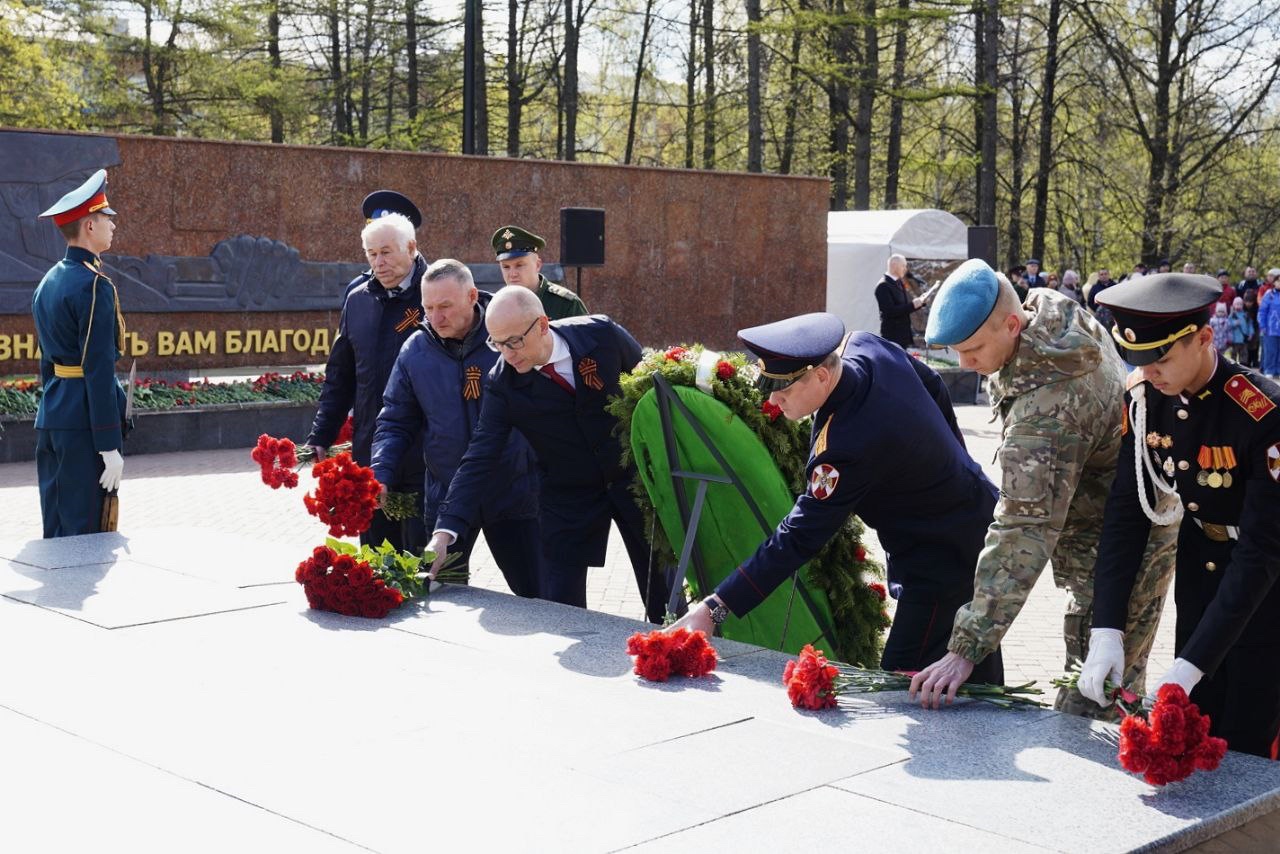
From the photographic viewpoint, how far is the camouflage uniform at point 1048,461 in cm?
382

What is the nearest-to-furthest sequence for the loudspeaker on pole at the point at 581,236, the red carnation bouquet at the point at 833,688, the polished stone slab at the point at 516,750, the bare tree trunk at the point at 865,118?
1. the polished stone slab at the point at 516,750
2. the red carnation bouquet at the point at 833,688
3. the loudspeaker on pole at the point at 581,236
4. the bare tree trunk at the point at 865,118

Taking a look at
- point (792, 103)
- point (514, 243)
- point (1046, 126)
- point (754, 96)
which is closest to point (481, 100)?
point (754, 96)

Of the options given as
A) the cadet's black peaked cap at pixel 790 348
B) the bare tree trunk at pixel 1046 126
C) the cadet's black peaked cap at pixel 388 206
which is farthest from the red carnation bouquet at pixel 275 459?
the bare tree trunk at pixel 1046 126

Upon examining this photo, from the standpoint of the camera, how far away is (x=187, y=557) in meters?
6.55

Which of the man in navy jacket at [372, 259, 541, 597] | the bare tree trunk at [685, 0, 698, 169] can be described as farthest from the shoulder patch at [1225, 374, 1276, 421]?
the bare tree trunk at [685, 0, 698, 169]

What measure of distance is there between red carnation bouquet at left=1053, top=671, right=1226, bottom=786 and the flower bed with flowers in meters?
2.00

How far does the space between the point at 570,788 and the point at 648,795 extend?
0.18 meters

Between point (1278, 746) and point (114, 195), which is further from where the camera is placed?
point (114, 195)

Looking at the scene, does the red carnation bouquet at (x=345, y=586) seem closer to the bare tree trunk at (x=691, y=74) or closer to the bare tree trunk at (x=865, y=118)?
the bare tree trunk at (x=865, y=118)

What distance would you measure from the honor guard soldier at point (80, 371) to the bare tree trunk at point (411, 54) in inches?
1012

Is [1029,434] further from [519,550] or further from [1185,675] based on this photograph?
[519,550]

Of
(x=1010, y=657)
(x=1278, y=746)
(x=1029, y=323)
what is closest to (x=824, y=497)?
(x=1029, y=323)

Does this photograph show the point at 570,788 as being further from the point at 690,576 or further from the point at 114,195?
the point at 114,195

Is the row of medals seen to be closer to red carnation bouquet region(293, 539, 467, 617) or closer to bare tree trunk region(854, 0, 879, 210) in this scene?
red carnation bouquet region(293, 539, 467, 617)
